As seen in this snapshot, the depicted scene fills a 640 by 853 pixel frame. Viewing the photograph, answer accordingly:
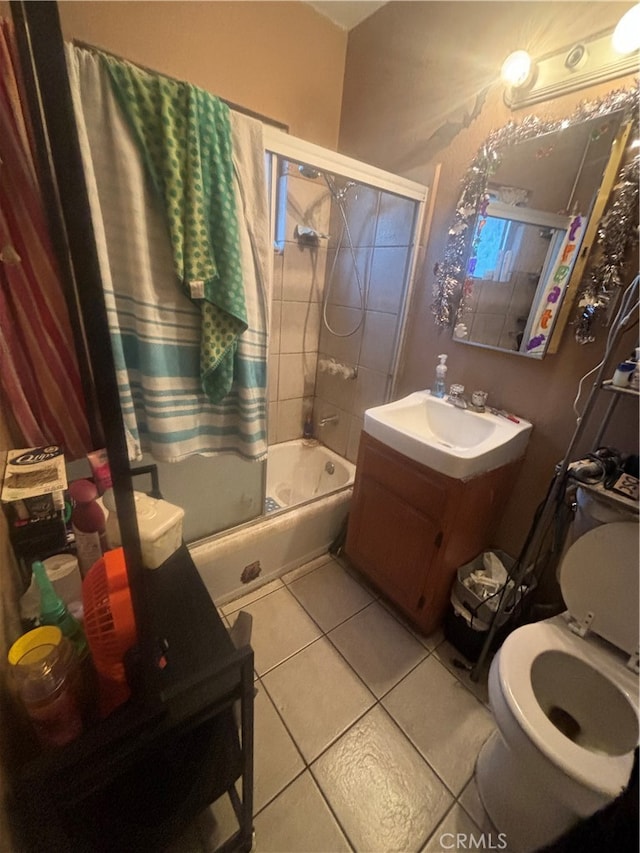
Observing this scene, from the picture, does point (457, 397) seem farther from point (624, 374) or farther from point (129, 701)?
point (129, 701)

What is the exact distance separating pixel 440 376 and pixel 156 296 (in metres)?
1.16

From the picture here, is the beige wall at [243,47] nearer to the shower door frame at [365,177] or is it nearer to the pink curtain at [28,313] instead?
the shower door frame at [365,177]

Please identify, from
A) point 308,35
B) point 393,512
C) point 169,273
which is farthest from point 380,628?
point 308,35

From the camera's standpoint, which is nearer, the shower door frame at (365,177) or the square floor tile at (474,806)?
the square floor tile at (474,806)

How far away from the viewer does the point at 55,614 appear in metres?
0.67

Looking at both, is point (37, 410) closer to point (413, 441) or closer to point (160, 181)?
point (160, 181)

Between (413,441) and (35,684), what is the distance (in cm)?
111

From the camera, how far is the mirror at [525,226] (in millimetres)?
1120

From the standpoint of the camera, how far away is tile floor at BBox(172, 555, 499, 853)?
0.96 metres

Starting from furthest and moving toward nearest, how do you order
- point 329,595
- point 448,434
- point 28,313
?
1. point 329,595
2. point 448,434
3. point 28,313

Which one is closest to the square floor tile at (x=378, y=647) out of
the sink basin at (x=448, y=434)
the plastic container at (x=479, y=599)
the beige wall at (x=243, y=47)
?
the plastic container at (x=479, y=599)

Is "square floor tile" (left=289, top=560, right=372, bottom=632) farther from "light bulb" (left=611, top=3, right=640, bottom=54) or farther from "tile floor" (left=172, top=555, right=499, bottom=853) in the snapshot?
"light bulb" (left=611, top=3, right=640, bottom=54)

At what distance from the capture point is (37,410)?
994 millimetres

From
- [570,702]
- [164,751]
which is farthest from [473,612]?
[164,751]
